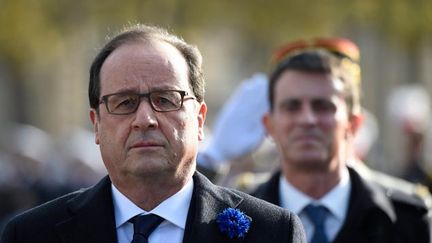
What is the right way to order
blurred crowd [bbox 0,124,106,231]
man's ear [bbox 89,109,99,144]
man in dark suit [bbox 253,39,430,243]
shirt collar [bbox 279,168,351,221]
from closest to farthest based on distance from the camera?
man's ear [bbox 89,109,99,144] < man in dark suit [bbox 253,39,430,243] < shirt collar [bbox 279,168,351,221] < blurred crowd [bbox 0,124,106,231]

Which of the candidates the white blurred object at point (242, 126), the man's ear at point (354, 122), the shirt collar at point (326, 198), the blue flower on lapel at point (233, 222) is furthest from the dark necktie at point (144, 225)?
the white blurred object at point (242, 126)

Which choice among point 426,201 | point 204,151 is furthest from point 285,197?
point 204,151

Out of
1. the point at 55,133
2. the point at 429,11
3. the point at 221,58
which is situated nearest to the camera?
the point at 429,11

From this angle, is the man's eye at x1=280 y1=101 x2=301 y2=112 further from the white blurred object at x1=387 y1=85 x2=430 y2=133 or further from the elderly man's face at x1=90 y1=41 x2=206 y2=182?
the white blurred object at x1=387 y1=85 x2=430 y2=133

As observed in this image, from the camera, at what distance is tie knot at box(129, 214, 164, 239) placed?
5.36 metres

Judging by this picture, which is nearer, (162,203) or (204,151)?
(162,203)

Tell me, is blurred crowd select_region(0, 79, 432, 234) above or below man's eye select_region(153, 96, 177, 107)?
below

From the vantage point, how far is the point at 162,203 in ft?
17.9

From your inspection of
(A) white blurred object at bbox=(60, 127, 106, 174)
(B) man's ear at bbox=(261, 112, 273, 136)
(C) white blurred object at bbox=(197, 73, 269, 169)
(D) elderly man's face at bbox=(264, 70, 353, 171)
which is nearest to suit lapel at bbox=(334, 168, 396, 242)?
(D) elderly man's face at bbox=(264, 70, 353, 171)

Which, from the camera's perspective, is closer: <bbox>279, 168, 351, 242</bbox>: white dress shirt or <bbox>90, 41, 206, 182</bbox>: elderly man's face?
<bbox>90, 41, 206, 182</bbox>: elderly man's face

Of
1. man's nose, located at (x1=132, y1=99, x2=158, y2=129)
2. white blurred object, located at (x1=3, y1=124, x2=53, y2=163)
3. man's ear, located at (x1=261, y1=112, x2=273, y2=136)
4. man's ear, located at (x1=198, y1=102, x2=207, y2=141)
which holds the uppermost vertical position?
man's nose, located at (x1=132, y1=99, x2=158, y2=129)

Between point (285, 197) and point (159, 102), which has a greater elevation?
point (159, 102)

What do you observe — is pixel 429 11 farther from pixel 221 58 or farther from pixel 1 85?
pixel 221 58

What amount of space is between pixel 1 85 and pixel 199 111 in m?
37.7
